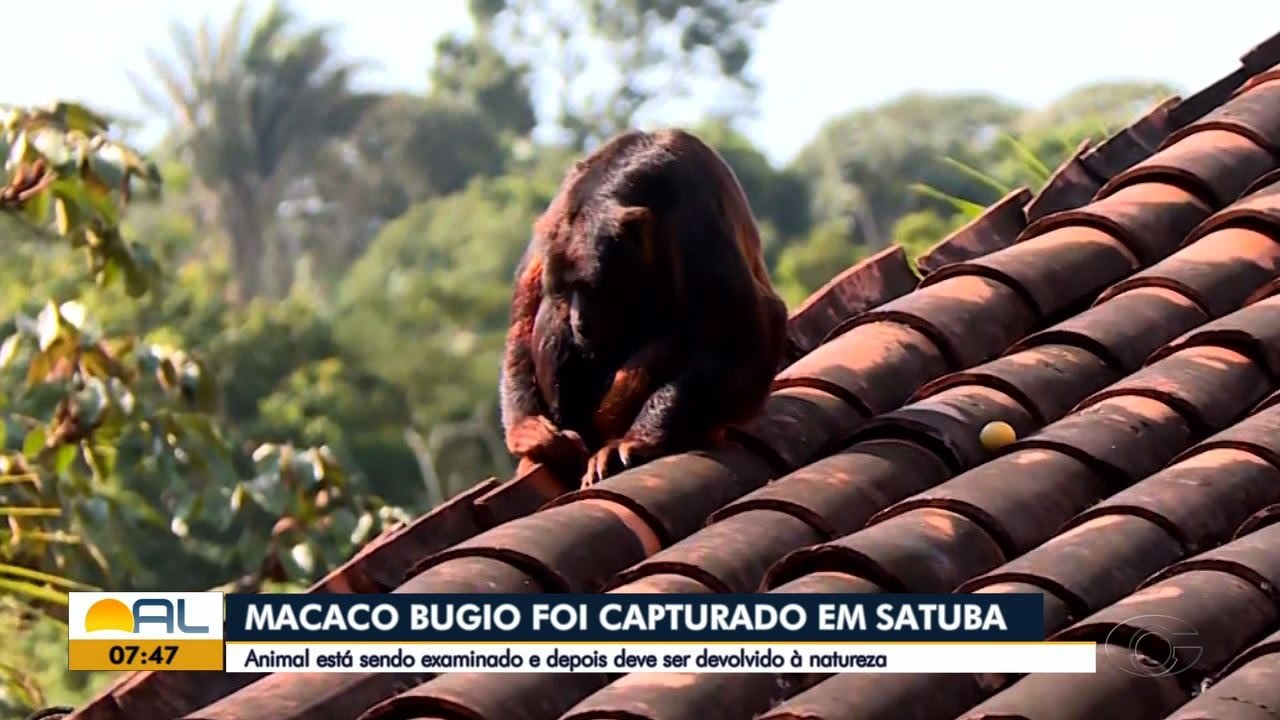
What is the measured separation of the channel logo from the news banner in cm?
1

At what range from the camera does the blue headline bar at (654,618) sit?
11.1 ft

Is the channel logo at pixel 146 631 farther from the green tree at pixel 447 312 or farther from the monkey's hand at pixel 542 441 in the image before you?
the green tree at pixel 447 312

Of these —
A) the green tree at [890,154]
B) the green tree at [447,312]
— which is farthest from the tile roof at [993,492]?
the green tree at [890,154]

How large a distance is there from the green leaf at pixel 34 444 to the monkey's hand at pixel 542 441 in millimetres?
1986

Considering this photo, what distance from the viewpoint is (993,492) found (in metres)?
3.78

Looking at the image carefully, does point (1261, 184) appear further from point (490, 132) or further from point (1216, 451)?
point (490, 132)

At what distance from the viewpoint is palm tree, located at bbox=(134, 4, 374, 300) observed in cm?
4397

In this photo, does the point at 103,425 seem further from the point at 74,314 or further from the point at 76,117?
the point at 76,117

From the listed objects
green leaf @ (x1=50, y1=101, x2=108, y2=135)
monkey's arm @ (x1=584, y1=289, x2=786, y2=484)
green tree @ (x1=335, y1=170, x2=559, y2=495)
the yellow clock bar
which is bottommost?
the yellow clock bar

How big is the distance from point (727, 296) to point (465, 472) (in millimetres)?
26608

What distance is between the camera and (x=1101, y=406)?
407cm

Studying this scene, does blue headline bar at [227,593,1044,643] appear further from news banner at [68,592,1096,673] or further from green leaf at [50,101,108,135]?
green leaf at [50,101,108,135]

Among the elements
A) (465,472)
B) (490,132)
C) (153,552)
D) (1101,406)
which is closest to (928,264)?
(1101,406)
